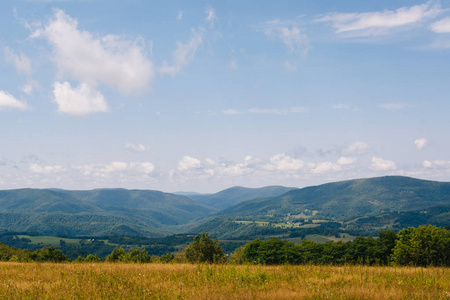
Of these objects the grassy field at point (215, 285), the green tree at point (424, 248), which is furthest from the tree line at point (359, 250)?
the grassy field at point (215, 285)

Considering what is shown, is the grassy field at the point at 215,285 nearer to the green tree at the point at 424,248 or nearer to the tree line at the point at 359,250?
the tree line at the point at 359,250

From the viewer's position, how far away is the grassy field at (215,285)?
10469 mm

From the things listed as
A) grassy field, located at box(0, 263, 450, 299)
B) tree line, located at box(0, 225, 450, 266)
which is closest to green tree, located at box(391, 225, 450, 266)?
tree line, located at box(0, 225, 450, 266)

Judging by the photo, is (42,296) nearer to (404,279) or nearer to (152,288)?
(152,288)

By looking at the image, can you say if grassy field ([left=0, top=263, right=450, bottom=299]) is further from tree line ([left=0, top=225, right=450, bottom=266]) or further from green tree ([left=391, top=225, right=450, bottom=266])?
green tree ([left=391, top=225, right=450, bottom=266])

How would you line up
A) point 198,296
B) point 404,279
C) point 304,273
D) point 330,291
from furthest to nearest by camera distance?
point 304,273
point 404,279
point 330,291
point 198,296

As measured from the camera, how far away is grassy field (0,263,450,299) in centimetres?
1047

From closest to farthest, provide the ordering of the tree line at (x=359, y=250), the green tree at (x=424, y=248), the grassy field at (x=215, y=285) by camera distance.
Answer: the grassy field at (x=215, y=285), the green tree at (x=424, y=248), the tree line at (x=359, y=250)

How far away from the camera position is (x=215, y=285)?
12070 millimetres

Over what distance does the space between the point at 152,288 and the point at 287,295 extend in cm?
515

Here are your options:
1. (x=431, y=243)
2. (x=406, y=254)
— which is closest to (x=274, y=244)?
(x=406, y=254)

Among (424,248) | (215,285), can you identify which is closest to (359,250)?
(424,248)

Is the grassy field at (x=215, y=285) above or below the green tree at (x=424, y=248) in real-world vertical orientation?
above

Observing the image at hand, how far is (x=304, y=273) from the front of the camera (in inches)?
599
